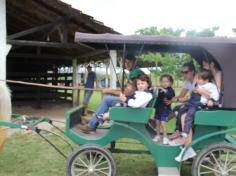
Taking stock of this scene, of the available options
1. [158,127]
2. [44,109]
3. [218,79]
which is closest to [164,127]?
[158,127]

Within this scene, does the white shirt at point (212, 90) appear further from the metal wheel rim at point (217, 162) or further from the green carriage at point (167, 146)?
the metal wheel rim at point (217, 162)

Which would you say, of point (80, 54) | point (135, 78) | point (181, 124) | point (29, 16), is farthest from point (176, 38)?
point (80, 54)

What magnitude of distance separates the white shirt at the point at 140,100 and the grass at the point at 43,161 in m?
1.32

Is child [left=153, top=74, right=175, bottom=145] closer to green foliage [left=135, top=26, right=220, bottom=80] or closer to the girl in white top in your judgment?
the girl in white top

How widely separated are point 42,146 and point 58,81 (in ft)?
35.2

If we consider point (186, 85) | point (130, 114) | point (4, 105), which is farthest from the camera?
point (186, 85)

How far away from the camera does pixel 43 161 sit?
674cm

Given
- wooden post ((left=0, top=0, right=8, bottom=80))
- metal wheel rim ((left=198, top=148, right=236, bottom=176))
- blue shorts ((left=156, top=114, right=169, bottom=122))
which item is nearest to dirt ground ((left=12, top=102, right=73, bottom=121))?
wooden post ((left=0, top=0, right=8, bottom=80))

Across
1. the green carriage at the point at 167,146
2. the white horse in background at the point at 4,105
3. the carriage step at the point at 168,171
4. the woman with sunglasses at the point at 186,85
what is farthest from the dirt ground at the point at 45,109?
the carriage step at the point at 168,171

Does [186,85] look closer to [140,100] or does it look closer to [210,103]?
[210,103]

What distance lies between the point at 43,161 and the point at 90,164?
5.64 feet

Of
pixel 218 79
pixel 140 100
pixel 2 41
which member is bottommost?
pixel 140 100

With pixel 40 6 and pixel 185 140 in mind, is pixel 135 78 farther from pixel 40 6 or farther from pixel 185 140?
pixel 40 6

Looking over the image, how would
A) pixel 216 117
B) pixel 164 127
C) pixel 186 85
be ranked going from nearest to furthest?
1. pixel 216 117
2. pixel 164 127
3. pixel 186 85
